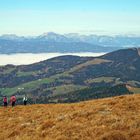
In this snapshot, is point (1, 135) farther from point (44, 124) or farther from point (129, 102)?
point (129, 102)

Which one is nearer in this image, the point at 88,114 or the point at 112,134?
the point at 112,134

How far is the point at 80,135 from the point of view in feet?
92.3

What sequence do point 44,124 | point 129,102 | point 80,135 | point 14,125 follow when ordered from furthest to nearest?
point 129,102
point 14,125
point 44,124
point 80,135

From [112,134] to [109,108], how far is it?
38.4 feet

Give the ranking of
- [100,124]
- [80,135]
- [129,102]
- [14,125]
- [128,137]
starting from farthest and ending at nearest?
[129,102], [14,125], [100,124], [80,135], [128,137]

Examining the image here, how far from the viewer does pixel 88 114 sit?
36.2 m

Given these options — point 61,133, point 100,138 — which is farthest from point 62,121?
point 100,138

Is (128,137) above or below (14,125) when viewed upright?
above

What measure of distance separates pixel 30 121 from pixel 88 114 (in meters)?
6.86

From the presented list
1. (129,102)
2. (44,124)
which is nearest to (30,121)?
(44,124)

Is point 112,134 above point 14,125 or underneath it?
above

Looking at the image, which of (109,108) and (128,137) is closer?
(128,137)

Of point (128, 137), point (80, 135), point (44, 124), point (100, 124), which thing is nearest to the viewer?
point (128, 137)

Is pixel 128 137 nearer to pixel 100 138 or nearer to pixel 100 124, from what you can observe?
pixel 100 138
